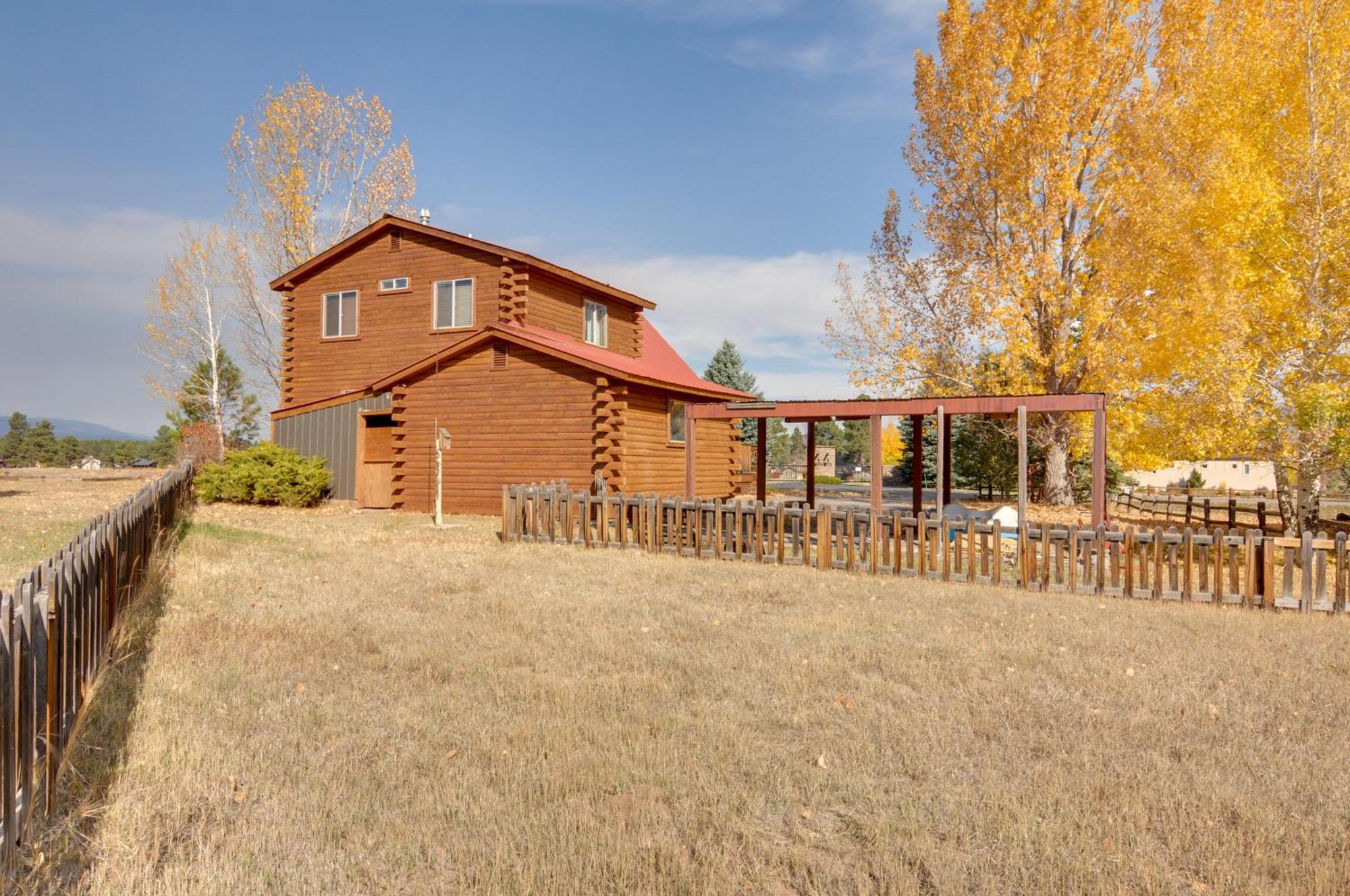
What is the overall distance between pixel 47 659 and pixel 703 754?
11.4 feet

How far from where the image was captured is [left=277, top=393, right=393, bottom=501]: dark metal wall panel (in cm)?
2303

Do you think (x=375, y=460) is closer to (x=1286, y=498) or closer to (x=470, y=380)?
(x=470, y=380)

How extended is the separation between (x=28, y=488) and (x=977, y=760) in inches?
1242

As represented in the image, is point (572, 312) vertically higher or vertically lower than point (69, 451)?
higher

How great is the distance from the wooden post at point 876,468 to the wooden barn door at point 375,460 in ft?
44.3

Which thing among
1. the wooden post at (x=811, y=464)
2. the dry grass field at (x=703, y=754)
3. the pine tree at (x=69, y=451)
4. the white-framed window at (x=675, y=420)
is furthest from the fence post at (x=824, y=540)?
the pine tree at (x=69, y=451)

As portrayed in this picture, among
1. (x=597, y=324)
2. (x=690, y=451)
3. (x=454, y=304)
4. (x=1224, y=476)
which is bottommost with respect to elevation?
(x=1224, y=476)

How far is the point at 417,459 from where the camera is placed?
21.7m

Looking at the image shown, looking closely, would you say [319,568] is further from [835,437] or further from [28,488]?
[835,437]

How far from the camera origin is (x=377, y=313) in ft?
82.5

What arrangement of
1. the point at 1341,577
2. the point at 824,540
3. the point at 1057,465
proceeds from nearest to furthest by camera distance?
the point at 1341,577 → the point at 824,540 → the point at 1057,465

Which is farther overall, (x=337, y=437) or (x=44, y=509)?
(x=337, y=437)

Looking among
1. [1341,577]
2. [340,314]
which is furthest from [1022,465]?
[340,314]

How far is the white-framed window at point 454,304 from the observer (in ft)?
77.9
